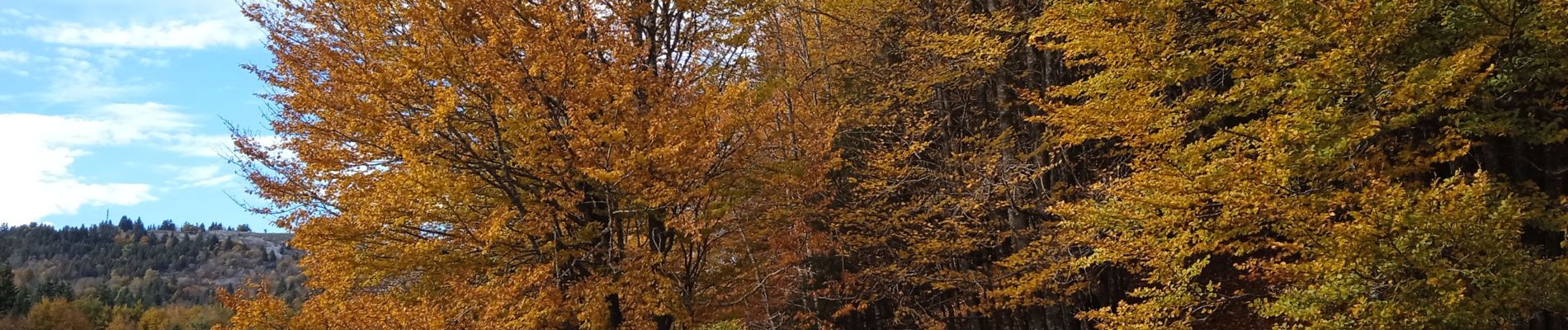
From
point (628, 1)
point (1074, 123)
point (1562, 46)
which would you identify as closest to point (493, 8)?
point (628, 1)

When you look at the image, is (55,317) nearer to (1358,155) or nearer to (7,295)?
(7,295)

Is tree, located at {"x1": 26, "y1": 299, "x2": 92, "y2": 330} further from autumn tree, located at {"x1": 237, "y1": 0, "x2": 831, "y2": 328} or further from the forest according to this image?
autumn tree, located at {"x1": 237, "y1": 0, "x2": 831, "y2": 328}

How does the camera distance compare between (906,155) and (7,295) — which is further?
(7,295)

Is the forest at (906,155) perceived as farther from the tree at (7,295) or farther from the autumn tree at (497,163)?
the tree at (7,295)

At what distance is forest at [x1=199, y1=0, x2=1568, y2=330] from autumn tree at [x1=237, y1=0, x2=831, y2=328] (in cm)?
4

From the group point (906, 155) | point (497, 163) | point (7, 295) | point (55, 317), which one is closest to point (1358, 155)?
point (906, 155)

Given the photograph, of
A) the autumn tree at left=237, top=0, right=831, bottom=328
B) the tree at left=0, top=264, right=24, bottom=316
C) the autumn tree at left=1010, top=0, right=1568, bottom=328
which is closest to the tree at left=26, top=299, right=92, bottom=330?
the tree at left=0, top=264, right=24, bottom=316

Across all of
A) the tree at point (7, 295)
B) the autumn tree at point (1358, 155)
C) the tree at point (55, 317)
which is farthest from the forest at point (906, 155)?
the tree at point (55, 317)

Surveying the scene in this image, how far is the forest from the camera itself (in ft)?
22.0

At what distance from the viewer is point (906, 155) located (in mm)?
11703

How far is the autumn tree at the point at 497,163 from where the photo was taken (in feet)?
26.5

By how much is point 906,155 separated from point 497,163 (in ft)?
17.3

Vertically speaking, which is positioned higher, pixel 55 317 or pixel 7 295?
pixel 7 295

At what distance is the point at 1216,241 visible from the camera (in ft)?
25.2
